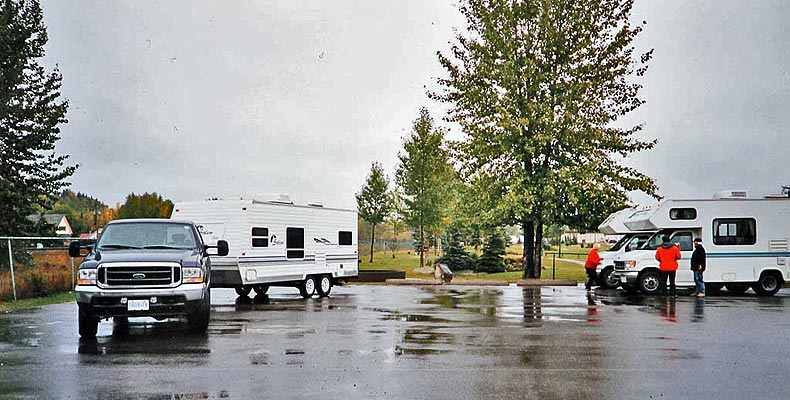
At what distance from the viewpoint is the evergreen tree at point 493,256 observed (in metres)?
42.8

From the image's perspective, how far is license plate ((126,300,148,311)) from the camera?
40.9ft

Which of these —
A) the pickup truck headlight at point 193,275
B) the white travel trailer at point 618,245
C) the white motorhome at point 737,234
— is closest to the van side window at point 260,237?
the pickup truck headlight at point 193,275

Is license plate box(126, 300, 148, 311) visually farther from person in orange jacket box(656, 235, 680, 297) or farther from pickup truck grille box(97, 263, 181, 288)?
person in orange jacket box(656, 235, 680, 297)

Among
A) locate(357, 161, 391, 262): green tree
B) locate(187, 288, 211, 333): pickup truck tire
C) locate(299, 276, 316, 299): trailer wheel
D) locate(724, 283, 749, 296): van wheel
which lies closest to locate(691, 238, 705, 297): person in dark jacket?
locate(724, 283, 749, 296): van wheel

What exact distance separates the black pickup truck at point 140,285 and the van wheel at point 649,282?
15482 millimetres

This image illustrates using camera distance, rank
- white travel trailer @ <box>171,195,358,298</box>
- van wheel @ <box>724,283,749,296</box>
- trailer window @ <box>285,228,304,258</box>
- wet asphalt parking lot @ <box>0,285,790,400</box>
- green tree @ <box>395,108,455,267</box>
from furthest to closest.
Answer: green tree @ <box>395,108,455,267</box> < van wheel @ <box>724,283,749,296</box> < trailer window @ <box>285,228,304,258</box> < white travel trailer @ <box>171,195,358,298</box> < wet asphalt parking lot @ <box>0,285,790,400</box>

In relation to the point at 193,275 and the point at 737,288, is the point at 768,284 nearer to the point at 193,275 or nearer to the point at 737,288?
the point at 737,288

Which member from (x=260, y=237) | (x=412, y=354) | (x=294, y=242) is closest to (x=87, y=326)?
(x=412, y=354)

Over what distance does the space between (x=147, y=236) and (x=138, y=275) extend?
155 centimetres

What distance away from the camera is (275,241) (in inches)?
829

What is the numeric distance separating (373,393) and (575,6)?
27332 mm

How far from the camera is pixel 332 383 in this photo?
8781 mm

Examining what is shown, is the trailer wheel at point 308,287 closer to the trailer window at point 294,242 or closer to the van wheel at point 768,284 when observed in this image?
the trailer window at point 294,242

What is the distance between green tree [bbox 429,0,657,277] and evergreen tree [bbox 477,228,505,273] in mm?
9704
